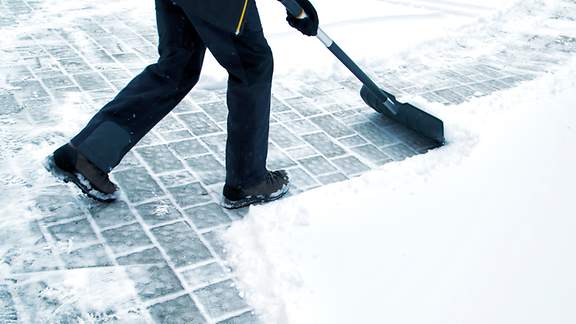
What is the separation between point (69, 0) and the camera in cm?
488

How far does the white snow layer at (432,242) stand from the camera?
1921 millimetres

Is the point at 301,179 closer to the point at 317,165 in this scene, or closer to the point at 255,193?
the point at 317,165

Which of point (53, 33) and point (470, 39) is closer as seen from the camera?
point (53, 33)

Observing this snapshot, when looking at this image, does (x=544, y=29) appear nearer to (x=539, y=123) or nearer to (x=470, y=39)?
(x=470, y=39)

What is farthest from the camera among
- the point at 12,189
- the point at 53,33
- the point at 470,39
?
the point at 470,39

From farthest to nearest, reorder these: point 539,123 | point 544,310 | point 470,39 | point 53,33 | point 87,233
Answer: point 470,39
point 53,33
point 539,123
point 87,233
point 544,310

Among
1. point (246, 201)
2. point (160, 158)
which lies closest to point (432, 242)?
point (246, 201)

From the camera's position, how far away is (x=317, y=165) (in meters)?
2.90

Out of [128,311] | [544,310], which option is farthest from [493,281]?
[128,311]

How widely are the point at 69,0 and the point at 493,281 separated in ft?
13.9

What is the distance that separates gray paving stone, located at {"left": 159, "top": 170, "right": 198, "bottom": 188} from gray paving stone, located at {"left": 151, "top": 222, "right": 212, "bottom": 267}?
1.04 ft

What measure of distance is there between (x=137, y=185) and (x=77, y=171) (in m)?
0.34

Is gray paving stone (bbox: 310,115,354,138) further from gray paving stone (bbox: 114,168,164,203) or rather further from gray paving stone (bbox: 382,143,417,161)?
gray paving stone (bbox: 114,168,164,203)

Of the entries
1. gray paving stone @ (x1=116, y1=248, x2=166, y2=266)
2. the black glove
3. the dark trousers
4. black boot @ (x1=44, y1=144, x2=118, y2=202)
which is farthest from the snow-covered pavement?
the black glove
